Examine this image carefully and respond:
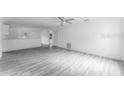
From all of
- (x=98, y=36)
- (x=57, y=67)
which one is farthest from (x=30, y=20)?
(x=98, y=36)

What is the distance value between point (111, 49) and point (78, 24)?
2.71m

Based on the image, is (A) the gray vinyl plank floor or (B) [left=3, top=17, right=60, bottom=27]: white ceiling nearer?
(A) the gray vinyl plank floor

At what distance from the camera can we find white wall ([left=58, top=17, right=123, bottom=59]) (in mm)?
4047

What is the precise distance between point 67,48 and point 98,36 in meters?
2.84

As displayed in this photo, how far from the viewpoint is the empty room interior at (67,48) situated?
2.97 meters

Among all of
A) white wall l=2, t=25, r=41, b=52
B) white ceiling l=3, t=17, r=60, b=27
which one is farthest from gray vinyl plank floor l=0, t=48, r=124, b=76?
white wall l=2, t=25, r=41, b=52

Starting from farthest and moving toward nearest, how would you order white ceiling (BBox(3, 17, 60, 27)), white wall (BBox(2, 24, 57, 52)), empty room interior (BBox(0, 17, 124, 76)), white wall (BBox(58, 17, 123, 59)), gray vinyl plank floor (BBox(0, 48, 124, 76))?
1. white wall (BBox(2, 24, 57, 52))
2. white wall (BBox(58, 17, 123, 59))
3. white ceiling (BBox(3, 17, 60, 27))
4. empty room interior (BBox(0, 17, 124, 76))
5. gray vinyl plank floor (BBox(0, 48, 124, 76))

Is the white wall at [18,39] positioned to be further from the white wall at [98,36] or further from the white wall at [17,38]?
the white wall at [98,36]

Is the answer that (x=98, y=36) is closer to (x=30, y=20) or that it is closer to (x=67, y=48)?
(x=67, y=48)

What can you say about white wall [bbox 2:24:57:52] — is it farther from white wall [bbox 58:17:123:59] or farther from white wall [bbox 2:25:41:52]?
white wall [bbox 58:17:123:59]

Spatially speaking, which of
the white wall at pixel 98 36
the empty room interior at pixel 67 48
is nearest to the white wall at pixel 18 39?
the empty room interior at pixel 67 48

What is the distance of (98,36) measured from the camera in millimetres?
4867
